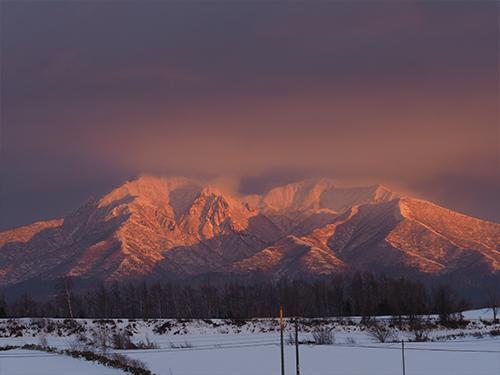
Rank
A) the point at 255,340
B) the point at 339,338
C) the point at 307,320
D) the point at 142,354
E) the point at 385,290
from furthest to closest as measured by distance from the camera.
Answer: the point at 385,290 < the point at 307,320 < the point at 339,338 < the point at 255,340 < the point at 142,354

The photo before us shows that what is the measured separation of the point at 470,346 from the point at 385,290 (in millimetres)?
87602

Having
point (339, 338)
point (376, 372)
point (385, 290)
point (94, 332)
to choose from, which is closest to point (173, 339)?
point (94, 332)

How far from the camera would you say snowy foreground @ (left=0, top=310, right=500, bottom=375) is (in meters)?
73.3

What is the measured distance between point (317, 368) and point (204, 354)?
21.0m

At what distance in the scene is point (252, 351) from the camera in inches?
3718

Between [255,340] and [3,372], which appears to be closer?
[3,372]

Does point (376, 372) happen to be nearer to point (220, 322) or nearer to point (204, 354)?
point (204, 354)

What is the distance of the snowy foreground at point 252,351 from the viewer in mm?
73312

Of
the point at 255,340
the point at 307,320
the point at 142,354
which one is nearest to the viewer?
the point at 142,354

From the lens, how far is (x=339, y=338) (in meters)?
120

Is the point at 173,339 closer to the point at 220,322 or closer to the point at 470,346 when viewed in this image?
the point at 220,322

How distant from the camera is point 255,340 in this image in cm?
11181

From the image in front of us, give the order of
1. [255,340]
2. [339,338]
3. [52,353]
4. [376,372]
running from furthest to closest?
[339,338], [255,340], [52,353], [376,372]

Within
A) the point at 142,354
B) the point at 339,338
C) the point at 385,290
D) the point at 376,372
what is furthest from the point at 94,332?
the point at 385,290
